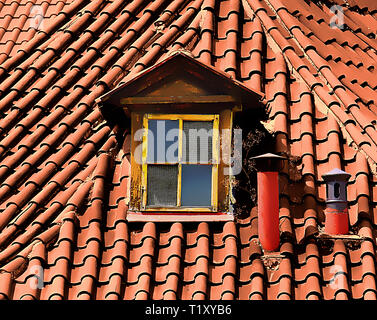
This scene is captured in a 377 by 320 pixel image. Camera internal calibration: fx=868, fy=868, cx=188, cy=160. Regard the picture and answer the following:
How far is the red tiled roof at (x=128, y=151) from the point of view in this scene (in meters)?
6.77

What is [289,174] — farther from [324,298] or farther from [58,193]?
[58,193]

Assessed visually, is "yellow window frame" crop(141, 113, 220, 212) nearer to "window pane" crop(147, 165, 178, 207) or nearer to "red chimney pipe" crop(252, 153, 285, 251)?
"window pane" crop(147, 165, 178, 207)

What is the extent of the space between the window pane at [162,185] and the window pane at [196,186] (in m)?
0.08

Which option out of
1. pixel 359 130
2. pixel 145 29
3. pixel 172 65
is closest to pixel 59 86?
pixel 145 29

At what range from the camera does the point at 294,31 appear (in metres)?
8.44
